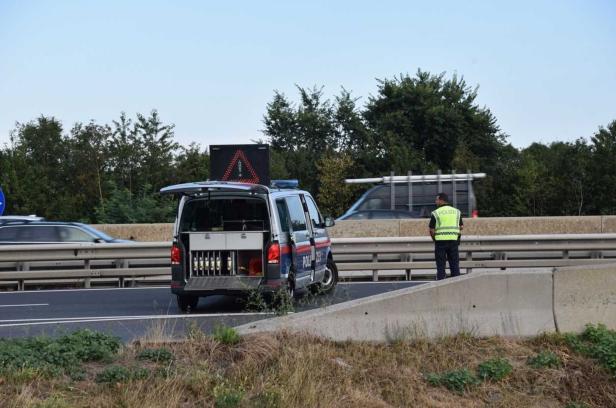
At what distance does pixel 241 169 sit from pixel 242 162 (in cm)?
15

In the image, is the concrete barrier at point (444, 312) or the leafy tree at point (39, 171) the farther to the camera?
the leafy tree at point (39, 171)

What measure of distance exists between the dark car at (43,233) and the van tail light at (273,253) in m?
9.52

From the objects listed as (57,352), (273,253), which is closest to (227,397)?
(57,352)

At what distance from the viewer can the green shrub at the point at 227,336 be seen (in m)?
8.61

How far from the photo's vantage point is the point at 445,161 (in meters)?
56.0

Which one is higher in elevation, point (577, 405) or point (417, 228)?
point (417, 228)

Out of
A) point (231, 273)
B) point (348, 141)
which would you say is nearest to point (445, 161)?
point (348, 141)

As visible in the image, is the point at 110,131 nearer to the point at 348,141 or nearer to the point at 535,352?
the point at 348,141

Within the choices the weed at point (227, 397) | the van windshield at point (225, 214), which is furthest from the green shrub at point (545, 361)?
the van windshield at point (225, 214)

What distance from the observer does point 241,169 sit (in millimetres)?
19250

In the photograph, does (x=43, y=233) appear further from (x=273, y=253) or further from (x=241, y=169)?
(x=273, y=253)

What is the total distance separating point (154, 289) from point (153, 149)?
29241 mm

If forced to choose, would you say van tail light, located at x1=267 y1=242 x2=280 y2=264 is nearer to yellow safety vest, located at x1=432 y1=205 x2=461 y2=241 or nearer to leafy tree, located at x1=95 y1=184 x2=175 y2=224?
yellow safety vest, located at x1=432 y1=205 x2=461 y2=241

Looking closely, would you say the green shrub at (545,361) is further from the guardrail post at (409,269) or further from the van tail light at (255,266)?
the guardrail post at (409,269)
